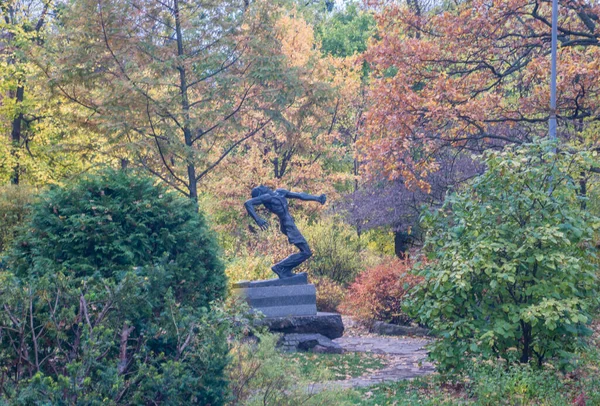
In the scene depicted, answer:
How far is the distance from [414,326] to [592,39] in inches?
266

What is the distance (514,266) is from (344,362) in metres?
3.91

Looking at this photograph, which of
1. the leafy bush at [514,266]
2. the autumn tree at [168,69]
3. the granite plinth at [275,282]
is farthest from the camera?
the autumn tree at [168,69]

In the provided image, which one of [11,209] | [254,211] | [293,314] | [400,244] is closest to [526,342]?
[293,314]

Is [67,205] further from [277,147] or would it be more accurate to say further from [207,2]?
[277,147]

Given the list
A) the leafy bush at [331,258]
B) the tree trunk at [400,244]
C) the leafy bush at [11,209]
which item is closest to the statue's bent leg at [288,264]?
the leafy bush at [331,258]

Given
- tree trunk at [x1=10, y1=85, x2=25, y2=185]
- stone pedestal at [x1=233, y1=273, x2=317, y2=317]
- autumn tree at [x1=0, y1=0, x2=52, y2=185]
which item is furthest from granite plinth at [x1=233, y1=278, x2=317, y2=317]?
tree trunk at [x1=10, y1=85, x2=25, y2=185]

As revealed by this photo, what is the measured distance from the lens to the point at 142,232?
6633mm

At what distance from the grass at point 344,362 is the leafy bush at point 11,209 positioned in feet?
24.4

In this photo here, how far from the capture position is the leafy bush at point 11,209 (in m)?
14.1

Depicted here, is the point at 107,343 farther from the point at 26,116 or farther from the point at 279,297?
the point at 26,116

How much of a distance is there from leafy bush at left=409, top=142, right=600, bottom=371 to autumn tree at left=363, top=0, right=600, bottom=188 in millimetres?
4407

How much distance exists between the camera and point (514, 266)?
23.3ft

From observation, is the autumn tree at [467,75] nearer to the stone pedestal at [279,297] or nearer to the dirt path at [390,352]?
the stone pedestal at [279,297]

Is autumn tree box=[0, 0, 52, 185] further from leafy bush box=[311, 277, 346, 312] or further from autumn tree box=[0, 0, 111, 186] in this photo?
leafy bush box=[311, 277, 346, 312]
